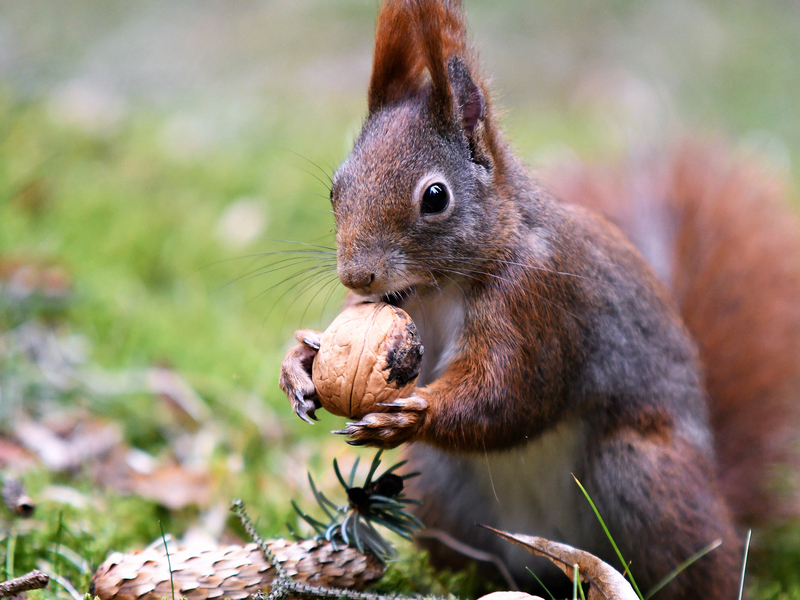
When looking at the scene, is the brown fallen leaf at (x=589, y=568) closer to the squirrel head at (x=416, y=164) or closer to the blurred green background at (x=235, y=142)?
the squirrel head at (x=416, y=164)

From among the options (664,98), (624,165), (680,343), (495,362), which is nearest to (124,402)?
(495,362)

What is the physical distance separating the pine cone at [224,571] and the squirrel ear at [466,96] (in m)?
0.74

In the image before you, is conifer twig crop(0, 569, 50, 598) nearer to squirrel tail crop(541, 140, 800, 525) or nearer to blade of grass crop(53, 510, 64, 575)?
blade of grass crop(53, 510, 64, 575)

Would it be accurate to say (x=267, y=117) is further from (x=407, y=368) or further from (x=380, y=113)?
(x=407, y=368)

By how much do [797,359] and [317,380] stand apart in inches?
50.5

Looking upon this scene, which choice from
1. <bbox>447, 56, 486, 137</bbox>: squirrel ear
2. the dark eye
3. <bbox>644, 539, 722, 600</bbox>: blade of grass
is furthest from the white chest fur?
<bbox>644, 539, 722, 600</bbox>: blade of grass

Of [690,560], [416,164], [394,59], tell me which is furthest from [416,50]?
[690,560]

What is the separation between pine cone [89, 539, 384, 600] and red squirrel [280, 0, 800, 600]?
0.23 meters

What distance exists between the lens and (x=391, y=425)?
1.11m

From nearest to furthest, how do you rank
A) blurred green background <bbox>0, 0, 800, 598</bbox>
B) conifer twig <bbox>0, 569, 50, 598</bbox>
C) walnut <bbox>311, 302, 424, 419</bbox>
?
conifer twig <bbox>0, 569, 50, 598</bbox> < walnut <bbox>311, 302, 424, 419</bbox> < blurred green background <bbox>0, 0, 800, 598</bbox>

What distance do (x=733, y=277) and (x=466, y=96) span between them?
95 cm

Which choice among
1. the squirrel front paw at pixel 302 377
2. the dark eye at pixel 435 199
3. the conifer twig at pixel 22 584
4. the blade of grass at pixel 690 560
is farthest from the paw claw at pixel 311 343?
the blade of grass at pixel 690 560

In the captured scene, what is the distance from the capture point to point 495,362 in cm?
125

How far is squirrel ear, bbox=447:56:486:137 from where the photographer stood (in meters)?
1.32
